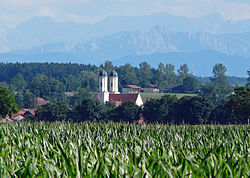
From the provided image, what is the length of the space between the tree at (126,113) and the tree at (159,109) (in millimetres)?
2184

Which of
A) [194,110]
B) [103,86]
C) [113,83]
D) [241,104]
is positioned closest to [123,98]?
[103,86]

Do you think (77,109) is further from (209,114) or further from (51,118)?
(209,114)

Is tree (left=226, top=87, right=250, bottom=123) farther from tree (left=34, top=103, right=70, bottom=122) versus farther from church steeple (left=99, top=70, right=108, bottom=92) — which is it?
church steeple (left=99, top=70, right=108, bottom=92)

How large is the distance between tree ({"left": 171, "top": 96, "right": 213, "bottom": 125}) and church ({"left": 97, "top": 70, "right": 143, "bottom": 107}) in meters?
61.3

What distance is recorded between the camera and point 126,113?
113500mm

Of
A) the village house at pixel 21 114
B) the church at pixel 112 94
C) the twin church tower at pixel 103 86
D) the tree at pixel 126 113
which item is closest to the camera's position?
the tree at pixel 126 113

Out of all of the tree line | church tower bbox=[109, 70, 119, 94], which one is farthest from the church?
the tree line

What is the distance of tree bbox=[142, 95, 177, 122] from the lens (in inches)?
4306

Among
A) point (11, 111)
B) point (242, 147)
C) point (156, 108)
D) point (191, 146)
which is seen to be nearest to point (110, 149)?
point (191, 146)

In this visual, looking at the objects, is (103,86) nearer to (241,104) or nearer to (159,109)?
(159,109)

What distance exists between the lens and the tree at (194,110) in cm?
10186

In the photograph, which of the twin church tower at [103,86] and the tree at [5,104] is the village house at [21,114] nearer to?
the twin church tower at [103,86]

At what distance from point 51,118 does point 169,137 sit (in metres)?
90.6

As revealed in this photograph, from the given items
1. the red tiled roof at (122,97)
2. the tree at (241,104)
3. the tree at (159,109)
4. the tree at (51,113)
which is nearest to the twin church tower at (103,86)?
the red tiled roof at (122,97)
